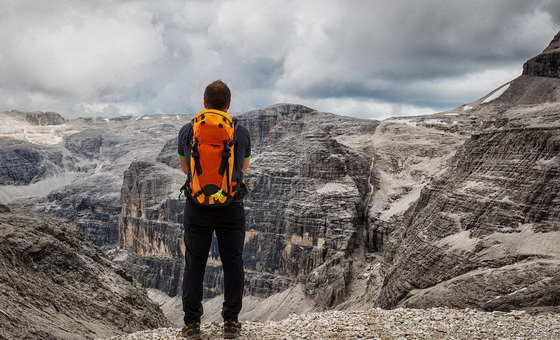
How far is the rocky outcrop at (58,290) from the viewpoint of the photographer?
1030 cm

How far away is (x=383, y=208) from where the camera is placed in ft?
273

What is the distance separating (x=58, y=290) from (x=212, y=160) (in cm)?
837

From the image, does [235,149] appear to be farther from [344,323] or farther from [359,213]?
[359,213]

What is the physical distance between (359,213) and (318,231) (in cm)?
837

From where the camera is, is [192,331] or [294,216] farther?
[294,216]

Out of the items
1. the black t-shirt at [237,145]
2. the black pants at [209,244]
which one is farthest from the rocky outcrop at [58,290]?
the black t-shirt at [237,145]

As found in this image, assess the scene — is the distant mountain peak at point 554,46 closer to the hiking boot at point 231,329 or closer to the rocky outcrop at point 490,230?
the rocky outcrop at point 490,230

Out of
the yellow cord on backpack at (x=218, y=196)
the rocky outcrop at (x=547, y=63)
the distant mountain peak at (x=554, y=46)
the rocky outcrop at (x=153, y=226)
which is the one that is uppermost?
the distant mountain peak at (x=554, y=46)

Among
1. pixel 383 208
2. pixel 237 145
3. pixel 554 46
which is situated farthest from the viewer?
pixel 554 46

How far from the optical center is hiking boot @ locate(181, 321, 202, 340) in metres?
8.34

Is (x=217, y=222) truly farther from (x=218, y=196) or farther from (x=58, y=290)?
(x=58, y=290)

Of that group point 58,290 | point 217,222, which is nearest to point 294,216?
point 58,290

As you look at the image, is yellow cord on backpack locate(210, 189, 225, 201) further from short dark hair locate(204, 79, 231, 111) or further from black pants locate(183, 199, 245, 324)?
short dark hair locate(204, 79, 231, 111)

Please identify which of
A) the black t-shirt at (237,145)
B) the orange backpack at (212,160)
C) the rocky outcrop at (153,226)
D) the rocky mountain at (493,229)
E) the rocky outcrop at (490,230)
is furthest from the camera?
the rocky outcrop at (153,226)
